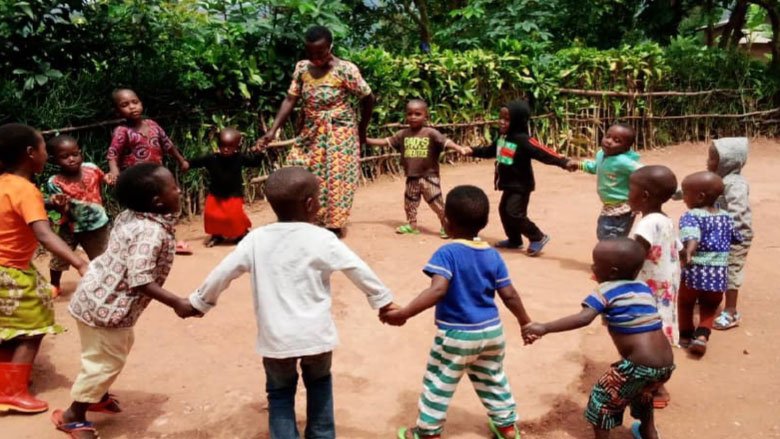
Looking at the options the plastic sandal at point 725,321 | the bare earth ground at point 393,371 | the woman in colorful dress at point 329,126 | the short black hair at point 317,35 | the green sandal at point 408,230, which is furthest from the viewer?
the green sandal at point 408,230

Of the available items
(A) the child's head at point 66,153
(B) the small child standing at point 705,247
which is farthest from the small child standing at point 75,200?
(B) the small child standing at point 705,247

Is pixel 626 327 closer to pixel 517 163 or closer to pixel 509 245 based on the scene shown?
pixel 517 163

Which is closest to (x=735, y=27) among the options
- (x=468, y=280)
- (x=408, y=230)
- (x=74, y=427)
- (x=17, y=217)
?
(x=408, y=230)

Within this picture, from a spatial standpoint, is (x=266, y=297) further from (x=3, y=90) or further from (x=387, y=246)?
(x=3, y=90)

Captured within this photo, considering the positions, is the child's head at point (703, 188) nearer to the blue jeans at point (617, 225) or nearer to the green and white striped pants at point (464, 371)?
the blue jeans at point (617, 225)

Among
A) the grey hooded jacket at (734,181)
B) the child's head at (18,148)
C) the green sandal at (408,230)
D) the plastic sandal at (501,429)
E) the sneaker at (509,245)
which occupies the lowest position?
the sneaker at (509,245)

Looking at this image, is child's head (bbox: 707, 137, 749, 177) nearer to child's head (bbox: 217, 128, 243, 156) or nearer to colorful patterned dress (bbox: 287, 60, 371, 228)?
colorful patterned dress (bbox: 287, 60, 371, 228)

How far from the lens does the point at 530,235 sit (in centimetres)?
631

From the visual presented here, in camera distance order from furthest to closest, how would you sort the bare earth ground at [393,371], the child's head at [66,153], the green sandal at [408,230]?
1. the green sandal at [408,230]
2. the child's head at [66,153]
3. the bare earth ground at [393,371]

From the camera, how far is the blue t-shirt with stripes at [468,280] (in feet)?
9.93

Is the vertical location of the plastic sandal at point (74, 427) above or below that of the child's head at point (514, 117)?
below

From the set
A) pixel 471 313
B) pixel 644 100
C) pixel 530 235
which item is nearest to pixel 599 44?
pixel 644 100

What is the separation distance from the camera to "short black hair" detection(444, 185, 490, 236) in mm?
3023

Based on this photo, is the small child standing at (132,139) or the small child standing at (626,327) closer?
the small child standing at (626,327)
